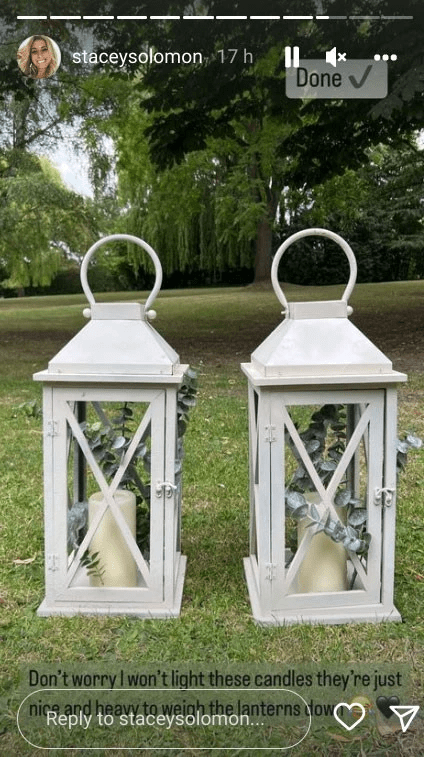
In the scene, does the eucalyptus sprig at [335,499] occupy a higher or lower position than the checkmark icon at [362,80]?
lower

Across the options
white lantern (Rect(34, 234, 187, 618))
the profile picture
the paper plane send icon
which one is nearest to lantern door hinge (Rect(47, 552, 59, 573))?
white lantern (Rect(34, 234, 187, 618))

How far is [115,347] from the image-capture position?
6.04 ft

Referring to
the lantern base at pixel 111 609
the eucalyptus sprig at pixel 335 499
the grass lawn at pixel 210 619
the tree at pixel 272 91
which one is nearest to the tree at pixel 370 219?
the tree at pixel 272 91

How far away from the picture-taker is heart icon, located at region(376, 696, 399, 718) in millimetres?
1271

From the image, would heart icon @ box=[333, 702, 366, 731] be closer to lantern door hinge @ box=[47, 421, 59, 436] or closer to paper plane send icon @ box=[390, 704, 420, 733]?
paper plane send icon @ box=[390, 704, 420, 733]

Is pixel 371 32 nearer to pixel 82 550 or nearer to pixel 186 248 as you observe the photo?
pixel 82 550

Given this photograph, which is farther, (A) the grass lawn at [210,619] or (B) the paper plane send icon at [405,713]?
→ (A) the grass lawn at [210,619]

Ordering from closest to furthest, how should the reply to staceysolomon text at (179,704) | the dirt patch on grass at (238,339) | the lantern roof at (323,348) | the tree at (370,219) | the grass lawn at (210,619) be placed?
1. the reply to staceysolomon text at (179,704)
2. the grass lawn at (210,619)
3. the lantern roof at (323,348)
4. the dirt patch on grass at (238,339)
5. the tree at (370,219)

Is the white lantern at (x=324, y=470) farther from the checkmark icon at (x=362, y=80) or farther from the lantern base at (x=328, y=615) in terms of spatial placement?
the checkmark icon at (x=362, y=80)

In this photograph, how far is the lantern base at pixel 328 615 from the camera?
1.87 m

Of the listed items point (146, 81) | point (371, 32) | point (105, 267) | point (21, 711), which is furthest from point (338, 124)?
point (105, 267)

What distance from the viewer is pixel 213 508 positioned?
286cm

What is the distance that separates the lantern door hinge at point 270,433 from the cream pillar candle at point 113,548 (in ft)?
1.51

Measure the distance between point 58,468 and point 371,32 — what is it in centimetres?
346
